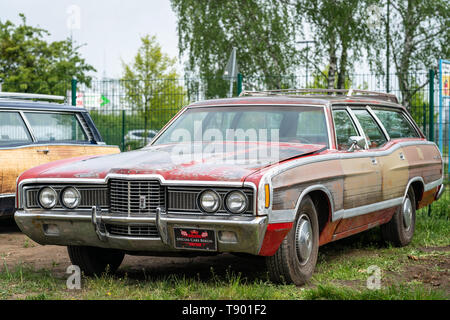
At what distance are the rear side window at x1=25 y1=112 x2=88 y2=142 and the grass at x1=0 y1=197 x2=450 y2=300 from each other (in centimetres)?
301

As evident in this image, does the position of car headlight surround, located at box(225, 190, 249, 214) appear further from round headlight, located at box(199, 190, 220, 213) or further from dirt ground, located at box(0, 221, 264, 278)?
dirt ground, located at box(0, 221, 264, 278)

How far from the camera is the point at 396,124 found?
802 centimetres

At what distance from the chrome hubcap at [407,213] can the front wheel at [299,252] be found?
229 cm

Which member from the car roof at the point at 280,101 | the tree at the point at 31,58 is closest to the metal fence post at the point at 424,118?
the car roof at the point at 280,101

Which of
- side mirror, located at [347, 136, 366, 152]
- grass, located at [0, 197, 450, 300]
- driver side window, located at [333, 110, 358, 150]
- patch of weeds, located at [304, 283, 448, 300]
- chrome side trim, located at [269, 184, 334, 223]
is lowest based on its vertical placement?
grass, located at [0, 197, 450, 300]

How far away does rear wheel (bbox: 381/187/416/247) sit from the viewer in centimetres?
733

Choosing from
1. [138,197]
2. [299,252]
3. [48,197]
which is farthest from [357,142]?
[48,197]

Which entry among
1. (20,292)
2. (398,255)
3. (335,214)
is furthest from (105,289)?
(398,255)

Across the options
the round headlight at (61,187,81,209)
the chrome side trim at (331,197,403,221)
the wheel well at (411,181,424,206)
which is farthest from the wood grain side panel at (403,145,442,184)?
the round headlight at (61,187,81,209)

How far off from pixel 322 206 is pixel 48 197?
226 cm

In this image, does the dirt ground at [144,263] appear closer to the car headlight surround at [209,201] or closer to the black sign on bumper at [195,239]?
the black sign on bumper at [195,239]

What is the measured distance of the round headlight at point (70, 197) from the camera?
5.28 m
